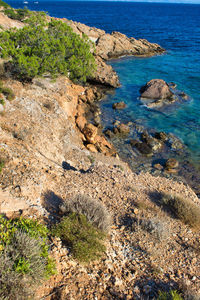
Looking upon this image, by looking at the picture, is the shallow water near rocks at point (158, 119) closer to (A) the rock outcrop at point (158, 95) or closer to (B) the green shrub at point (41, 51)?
(A) the rock outcrop at point (158, 95)

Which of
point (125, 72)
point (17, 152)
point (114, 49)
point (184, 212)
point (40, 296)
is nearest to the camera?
point (40, 296)

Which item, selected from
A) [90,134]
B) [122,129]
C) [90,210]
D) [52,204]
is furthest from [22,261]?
[122,129]

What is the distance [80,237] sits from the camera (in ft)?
17.8

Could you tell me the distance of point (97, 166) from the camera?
10789 mm

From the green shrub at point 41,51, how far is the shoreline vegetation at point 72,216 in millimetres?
97

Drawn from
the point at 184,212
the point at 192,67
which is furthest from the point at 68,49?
the point at 192,67

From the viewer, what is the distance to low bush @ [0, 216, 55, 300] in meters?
3.72

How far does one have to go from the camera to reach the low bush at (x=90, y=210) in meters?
6.25

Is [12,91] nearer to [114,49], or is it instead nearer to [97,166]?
[97,166]

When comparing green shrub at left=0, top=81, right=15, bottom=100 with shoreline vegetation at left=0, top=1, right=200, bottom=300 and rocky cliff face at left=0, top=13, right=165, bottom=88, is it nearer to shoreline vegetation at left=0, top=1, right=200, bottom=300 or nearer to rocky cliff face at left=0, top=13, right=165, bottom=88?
shoreline vegetation at left=0, top=1, right=200, bottom=300

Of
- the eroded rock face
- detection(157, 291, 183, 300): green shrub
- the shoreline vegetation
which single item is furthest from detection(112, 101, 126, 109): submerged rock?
detection(157, 291, 183, 300): green shrub

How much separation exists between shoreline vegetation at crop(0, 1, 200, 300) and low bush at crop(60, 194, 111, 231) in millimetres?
29

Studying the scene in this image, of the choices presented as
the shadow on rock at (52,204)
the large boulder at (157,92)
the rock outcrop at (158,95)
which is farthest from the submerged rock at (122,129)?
the shadow on rock at (52,204)

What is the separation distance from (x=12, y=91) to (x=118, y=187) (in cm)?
929
